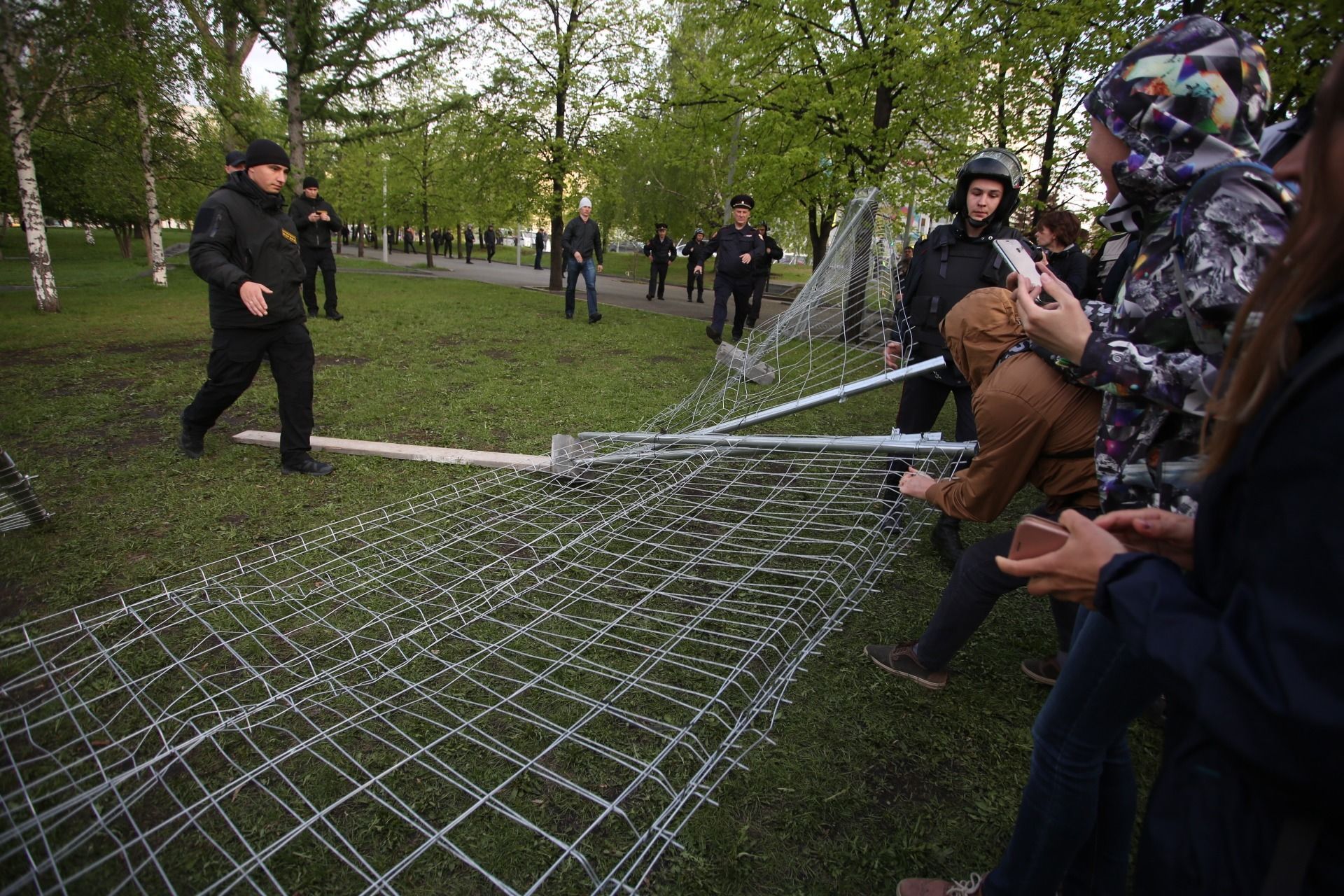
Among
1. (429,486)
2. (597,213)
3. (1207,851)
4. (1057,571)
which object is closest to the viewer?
(1207,851)

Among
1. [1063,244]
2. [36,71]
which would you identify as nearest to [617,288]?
[36,71]

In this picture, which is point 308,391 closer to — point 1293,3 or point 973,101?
point 1293,3

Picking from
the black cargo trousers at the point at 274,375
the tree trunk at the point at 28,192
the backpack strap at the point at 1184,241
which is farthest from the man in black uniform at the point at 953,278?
the tree trunk at the point at 28,192

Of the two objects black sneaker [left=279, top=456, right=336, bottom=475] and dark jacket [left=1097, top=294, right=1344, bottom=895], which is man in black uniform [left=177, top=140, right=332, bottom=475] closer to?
black sneaker [left=279, top=456, right=336, bottom=475]

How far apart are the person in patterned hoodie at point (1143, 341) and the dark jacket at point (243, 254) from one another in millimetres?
4167

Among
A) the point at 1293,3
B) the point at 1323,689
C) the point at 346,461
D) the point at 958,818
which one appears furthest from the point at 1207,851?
the point at 1293,3

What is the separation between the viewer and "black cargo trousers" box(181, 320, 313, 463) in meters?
4.12

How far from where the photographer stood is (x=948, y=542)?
11.9ft

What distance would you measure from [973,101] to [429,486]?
10303 mm

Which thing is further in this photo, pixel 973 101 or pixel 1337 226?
pixel 973 101

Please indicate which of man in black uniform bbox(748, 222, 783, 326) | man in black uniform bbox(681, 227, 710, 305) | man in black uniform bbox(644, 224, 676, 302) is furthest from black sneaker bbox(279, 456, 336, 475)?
man in black uniform bbox(644, 224, 676, 302)

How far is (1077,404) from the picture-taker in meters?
1.83

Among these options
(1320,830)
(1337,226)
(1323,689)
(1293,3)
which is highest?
(1293,3)

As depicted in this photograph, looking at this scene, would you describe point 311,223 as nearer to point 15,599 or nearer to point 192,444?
point 192,444
